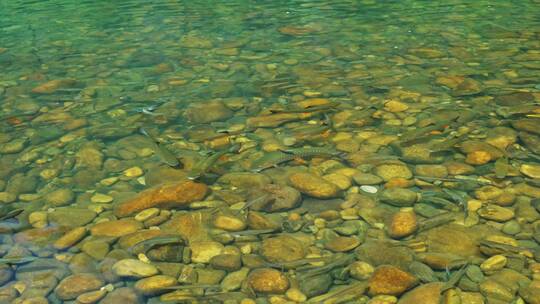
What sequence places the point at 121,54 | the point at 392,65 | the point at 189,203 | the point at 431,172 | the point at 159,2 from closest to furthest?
the point at 189,203 → the point at 431,172 → the point at 392,65 → the point at 121,54 → the point at 159,2

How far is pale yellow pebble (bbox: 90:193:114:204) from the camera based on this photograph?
4230mm

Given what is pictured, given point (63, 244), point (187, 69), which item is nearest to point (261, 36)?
point (187, 69)

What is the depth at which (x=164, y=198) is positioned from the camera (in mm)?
4070

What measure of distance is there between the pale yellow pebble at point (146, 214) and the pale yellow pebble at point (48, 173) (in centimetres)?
118

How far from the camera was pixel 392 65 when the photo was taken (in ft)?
23.3

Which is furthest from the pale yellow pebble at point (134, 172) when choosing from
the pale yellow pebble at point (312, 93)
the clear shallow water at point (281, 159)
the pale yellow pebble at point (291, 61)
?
the pale yellow pebble at point (291, 61)

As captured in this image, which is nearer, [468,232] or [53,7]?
[468,232]

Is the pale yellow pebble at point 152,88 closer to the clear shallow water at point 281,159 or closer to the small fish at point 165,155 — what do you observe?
the clear shallow water at point 281,159

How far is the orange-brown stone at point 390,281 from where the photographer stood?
3.10 m

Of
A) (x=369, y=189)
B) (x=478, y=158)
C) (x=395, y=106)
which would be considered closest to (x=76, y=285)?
(x=369, y=189)

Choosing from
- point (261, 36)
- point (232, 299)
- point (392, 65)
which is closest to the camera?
point (232, 299)

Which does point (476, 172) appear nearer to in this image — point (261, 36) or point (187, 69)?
point (187, 69)

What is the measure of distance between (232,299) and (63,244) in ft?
4.27

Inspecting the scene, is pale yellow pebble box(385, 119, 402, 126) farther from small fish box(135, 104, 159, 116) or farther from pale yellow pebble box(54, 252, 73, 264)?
pale yellow pebble box(54, 252, 73, 264)
